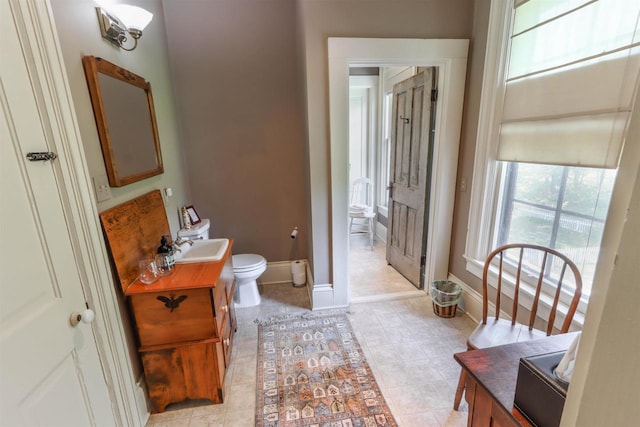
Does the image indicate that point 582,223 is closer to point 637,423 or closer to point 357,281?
point 637,423

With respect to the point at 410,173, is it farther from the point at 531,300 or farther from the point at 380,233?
the point at 380,233

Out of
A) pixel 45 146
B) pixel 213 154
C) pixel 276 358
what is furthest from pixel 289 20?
pixel 276 358

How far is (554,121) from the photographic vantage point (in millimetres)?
1541

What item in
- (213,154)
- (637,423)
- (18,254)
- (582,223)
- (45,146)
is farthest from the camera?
(213,154)

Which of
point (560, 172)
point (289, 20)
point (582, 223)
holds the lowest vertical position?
point (582, 223)

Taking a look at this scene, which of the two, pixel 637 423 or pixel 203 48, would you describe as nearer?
pixel 637 423

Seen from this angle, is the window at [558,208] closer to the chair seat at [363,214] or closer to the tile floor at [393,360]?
the tile floor at [393,360]

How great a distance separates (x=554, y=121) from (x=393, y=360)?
1.74 m

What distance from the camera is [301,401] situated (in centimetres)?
165

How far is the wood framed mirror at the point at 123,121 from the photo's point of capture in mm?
1338

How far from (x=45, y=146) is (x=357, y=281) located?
2.65 meters

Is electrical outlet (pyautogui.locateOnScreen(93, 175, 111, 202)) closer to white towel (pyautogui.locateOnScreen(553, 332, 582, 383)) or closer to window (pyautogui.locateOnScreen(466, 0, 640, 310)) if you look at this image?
white towel (pyautogui.locateOnScreen(553, 332, 582, 383))

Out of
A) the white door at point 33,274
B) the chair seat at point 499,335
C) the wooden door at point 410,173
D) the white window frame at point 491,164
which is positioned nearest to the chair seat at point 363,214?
the wooden door at point 410,173

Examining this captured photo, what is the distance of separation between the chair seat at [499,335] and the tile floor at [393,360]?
42 cm
